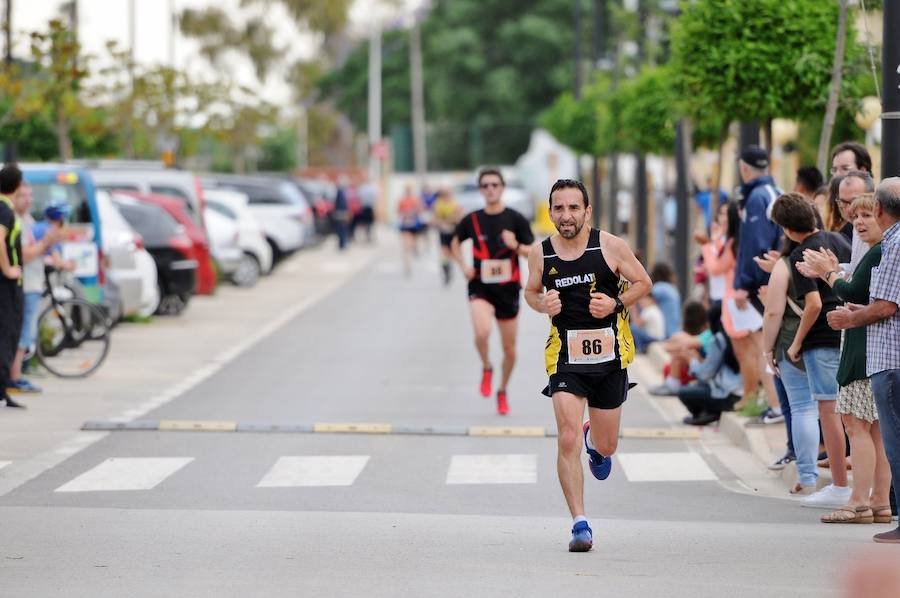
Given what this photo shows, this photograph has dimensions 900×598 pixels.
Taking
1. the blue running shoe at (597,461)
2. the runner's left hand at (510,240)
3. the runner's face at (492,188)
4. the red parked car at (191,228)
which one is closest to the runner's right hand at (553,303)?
the blue running shoe at (597,461)

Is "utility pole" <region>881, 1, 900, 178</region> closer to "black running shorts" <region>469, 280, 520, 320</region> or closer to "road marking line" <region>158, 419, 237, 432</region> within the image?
"black running shorts" <region>469, 280, 520, 320</region>

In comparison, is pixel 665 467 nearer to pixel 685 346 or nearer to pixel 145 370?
pixel 685 346

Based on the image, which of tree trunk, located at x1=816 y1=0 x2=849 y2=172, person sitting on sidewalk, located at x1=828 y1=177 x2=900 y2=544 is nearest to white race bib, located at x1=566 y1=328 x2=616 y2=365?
person sitting on sidewalk, located at x1=828 y1=177 x2=900 y2=544

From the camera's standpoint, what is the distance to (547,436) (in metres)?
13.2

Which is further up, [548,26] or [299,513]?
[548,26]

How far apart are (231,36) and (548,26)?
1584 cm

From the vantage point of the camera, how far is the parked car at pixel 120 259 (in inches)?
815

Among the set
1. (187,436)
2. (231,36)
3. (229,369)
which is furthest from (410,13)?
(187,436)

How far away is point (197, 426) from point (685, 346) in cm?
399

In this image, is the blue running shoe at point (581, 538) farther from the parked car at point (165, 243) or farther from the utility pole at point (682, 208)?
the parked car at point (165, 243)

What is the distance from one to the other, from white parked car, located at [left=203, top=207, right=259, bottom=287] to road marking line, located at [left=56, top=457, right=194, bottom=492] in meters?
18.6

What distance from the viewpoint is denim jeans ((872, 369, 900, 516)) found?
841cm

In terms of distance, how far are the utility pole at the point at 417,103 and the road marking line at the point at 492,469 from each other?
6579cm

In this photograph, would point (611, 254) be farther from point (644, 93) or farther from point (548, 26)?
point (548, 26)
